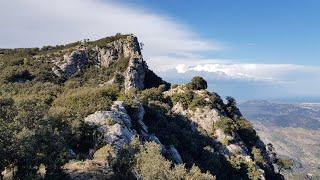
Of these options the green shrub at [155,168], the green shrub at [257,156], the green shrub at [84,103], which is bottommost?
the green shrub at [257,156]

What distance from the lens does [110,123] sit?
247ft

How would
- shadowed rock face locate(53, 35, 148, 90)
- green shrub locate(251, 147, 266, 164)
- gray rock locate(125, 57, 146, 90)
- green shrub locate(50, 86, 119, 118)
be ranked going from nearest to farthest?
green shrub locate(50, 86, 119, 118), green shrub locate(251, 147, 266, 164), gray rock locate(125, 57, 146, 90), shadowed rock face locate(53, 35, 148, 90)

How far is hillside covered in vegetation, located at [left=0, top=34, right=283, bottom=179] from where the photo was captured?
1964 inches

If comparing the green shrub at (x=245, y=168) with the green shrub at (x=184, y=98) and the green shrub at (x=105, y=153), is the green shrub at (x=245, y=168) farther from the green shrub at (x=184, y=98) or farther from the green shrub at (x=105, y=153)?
the green shrub at (x=105, y=153)

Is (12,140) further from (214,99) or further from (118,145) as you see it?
(214,99)

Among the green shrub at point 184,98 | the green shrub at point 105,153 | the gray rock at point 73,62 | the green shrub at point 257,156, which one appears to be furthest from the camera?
the gray rock at point 73,62

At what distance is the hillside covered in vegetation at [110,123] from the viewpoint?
49.9 meters

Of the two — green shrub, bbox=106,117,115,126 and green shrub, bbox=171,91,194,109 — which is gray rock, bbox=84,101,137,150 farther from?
green shrub, bbox=171,91,194,109

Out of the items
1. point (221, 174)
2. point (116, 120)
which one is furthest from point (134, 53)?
point (116, 120)

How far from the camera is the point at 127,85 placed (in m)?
150

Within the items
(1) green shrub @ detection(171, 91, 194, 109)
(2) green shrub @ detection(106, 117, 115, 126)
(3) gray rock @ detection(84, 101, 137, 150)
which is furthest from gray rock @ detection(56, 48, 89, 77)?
(2) green shrub @ detection(106, 117, 115, 126)

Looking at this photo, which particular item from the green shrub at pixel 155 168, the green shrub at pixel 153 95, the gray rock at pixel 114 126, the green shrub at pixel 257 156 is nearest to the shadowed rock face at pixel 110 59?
the green shrub at pixel 153 95

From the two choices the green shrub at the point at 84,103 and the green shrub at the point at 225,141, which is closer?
the green shrub at the point at 84,103

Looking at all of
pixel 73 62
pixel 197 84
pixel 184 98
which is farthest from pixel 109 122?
pixel 73 62
